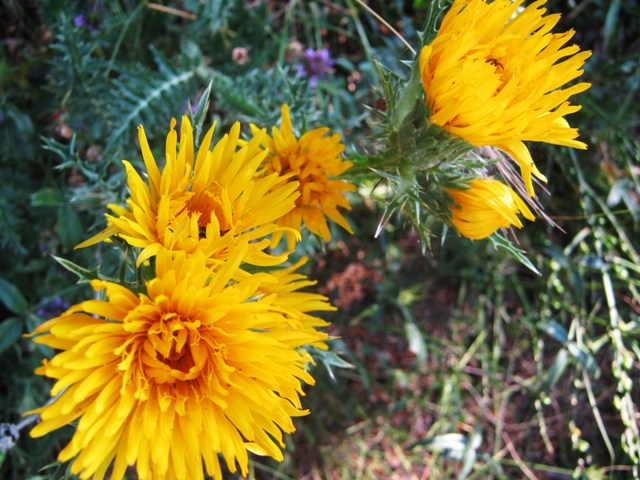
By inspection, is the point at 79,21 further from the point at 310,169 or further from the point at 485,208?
the point at 485,208

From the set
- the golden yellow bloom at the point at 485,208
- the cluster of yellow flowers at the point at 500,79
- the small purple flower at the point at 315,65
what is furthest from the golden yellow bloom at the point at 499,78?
the small purple flower at the point at 315,65

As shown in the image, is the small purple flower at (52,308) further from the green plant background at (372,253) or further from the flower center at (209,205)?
the flower center at (209,205)

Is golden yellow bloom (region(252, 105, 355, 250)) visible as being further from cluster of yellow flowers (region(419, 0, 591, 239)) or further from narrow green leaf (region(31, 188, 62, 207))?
narrow green leaf (region(31, 188, 62, 207))

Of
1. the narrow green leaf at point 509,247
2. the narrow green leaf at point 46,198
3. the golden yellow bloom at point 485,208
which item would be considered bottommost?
the narrow green leaf at point 46,198

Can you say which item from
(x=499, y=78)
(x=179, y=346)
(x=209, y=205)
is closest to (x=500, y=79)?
(x=499, y=78)

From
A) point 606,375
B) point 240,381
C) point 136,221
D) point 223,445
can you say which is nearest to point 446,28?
point 136,221

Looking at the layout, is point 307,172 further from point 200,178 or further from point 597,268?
point 597,268
